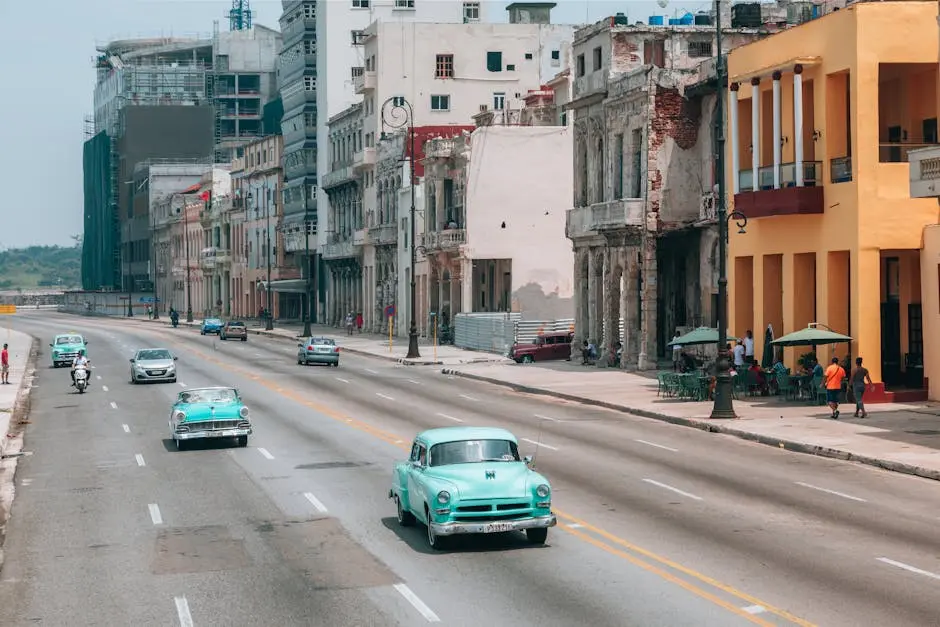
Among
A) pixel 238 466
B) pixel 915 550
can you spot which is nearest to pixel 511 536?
pixel 915 550

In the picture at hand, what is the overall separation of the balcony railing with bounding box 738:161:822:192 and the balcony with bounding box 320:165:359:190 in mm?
63761

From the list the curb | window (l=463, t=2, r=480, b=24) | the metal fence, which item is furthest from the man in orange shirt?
window (l=463, t=2, r=480, b=24)

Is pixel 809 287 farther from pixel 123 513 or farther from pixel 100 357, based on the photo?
pixel 100 357

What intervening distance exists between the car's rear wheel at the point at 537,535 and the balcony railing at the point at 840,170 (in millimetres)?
27573

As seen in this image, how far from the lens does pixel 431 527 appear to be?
20297 millimetres

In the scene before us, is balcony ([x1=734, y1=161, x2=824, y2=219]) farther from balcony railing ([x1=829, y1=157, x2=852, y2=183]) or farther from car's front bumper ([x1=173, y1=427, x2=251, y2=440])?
car's front bumper ([x1=173, y1=427, x2=251, y2=440])

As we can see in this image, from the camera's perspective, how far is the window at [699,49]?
62781mm

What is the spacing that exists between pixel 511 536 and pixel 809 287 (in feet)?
97.8

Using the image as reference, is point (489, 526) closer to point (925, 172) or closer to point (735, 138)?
point (925, 172)

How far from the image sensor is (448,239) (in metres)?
86.2

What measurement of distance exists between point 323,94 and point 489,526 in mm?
113635

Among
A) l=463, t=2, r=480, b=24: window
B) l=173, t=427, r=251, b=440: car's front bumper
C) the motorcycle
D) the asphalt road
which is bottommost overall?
the asphalt road

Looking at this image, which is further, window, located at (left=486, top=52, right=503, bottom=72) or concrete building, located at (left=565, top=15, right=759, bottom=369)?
window, located at (left=486, top=52, right=503, bottom=72)

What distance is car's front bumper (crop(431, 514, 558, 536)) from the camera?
19922 mm
